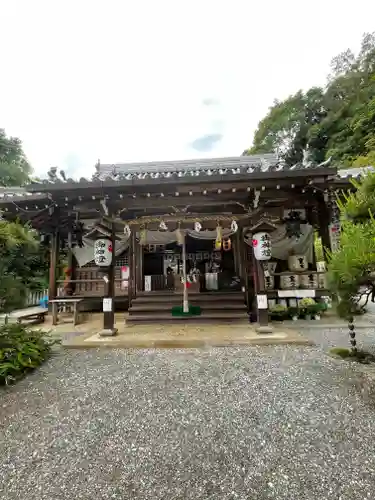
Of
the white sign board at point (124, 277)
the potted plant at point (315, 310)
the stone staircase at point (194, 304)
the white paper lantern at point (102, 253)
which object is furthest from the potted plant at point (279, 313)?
the white sign board at point (124, 277)

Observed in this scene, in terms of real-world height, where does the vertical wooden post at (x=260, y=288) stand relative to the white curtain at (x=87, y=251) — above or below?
below

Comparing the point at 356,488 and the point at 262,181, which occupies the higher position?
the point at 262,181

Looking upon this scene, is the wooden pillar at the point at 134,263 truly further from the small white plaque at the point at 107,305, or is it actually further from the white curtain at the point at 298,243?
the white curtain at the point at 298,243

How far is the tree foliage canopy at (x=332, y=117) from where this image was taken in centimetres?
2029

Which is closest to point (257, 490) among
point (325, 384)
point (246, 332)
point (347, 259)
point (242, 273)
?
point (325, 384)

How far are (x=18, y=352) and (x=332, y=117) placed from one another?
3044 cm

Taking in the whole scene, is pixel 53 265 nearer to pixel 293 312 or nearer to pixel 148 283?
pixel 148 283

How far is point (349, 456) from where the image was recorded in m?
1.79

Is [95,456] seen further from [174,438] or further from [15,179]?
[15,179]

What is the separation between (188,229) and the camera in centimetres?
602

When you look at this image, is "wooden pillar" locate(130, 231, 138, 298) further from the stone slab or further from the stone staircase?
the stone slab

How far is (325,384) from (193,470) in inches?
76.8

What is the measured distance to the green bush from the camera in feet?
10.5

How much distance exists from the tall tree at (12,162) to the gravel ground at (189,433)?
15.8 meters
